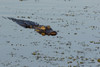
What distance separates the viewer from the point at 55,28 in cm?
2794

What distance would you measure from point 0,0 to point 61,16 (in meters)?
19.8

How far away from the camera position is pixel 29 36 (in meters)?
23.7

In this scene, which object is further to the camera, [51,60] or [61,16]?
[61,16]

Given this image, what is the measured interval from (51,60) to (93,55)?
3.42 m

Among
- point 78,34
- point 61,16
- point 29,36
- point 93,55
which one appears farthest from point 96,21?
point 93,55

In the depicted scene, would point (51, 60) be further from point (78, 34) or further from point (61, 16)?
point (61, 16)

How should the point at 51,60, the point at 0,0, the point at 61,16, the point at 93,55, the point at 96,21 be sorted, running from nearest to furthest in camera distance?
1. the point at 51,60
2. the point at 93,55
3. the point at 96,21
4. the point at 61,16
5. the point at 0,0

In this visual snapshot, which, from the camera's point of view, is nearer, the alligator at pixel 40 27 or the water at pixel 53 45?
the water at pixel 53 45

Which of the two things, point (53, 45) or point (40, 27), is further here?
point (40, 27)

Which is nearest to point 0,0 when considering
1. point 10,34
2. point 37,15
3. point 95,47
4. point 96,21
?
point 37,15

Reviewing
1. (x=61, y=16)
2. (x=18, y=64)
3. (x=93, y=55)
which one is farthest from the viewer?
(x=61, y=16)

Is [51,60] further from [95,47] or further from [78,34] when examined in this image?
[78,34]

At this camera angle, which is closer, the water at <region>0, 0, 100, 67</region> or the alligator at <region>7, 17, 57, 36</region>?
the water at <region>0, 0, 100, 67</region>

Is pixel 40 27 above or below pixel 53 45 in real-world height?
above
